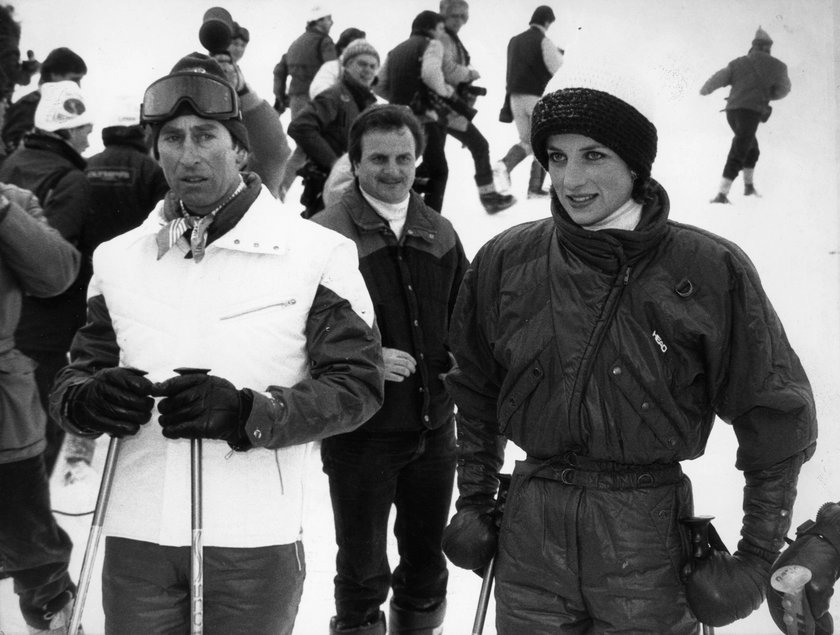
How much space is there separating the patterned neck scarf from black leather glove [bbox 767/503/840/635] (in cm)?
129

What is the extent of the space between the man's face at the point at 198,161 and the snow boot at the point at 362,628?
1401 mm

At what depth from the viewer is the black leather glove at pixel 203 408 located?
6.36 ft

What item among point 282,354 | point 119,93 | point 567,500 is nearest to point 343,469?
point 282,354

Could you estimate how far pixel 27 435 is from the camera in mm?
3000

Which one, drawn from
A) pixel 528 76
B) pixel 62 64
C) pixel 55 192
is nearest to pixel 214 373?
pixel 55 192

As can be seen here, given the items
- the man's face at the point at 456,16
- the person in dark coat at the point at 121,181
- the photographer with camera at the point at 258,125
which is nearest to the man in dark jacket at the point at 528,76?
the man's face at the point at 456,16

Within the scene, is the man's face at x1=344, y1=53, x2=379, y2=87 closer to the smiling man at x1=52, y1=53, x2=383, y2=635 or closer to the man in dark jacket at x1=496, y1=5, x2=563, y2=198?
the man in dark jacket at x1=496, y1=5, x2=563, y2=198

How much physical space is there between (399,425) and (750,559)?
4.09 feet

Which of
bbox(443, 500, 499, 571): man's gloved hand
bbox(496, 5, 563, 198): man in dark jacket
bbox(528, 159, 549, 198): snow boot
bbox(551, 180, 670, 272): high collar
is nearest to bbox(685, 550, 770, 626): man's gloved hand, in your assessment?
A: bbox(443, 500, 499, 571): man's gloved hand

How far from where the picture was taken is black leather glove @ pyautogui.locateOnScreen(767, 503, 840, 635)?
1.84m

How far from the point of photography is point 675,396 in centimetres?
190

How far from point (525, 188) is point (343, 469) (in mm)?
3864

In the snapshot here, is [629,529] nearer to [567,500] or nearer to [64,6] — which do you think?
[567,500]

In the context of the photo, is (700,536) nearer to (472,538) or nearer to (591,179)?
(472,538)
